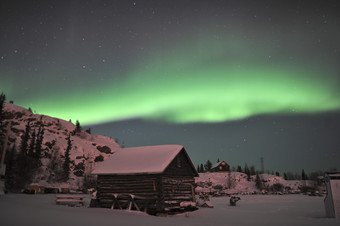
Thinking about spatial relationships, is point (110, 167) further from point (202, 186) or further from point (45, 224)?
point (202, 186)

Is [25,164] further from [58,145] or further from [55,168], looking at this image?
[58,145]

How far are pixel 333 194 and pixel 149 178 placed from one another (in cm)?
1376

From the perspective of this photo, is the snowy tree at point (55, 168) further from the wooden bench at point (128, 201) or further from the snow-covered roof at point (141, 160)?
the wooden bench at point (128, 201)

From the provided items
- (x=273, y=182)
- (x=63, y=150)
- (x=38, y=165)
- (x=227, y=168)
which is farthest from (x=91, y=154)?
(x=273, y=182)

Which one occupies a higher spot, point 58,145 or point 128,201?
point 58,145

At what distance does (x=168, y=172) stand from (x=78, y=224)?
12.0 metres

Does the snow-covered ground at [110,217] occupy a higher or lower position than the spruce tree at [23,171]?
lower

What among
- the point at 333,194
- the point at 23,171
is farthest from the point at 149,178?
the point at 23,171

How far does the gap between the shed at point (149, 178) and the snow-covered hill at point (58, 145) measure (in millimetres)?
49818

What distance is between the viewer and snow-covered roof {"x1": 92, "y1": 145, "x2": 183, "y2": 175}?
20.5 meters

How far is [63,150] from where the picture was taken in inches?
3455

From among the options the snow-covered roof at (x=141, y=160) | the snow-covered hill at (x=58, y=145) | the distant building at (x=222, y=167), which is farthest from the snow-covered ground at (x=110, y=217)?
the distant building at (x=222, y=167)

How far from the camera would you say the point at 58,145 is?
292 ft

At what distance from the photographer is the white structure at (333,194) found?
56.3ft
